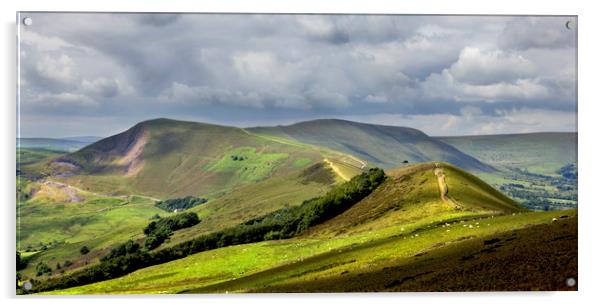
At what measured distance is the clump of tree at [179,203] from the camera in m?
32.5

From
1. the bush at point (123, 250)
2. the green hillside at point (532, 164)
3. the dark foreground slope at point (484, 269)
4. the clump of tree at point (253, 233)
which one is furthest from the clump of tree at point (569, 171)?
the bush at point (123, 250)

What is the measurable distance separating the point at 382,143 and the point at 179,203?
1312 cm

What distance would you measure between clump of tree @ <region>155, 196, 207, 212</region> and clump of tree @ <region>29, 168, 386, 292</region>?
19.3 ft

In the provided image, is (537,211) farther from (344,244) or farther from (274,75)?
(274,75)

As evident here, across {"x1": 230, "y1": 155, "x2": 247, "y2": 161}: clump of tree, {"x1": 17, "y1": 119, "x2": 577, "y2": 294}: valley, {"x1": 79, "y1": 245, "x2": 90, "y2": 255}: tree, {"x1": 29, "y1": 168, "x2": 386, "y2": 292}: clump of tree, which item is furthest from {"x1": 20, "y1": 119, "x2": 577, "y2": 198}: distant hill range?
{"x1": 79, "y1": 245, "x2": 90, "y2": 255}: tree

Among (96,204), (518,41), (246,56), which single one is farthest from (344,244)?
(96,204)

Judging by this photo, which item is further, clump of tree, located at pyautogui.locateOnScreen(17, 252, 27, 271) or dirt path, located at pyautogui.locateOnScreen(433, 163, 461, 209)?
dirt path, located at pyautogui.locateOnScreen(433, 163, 461, 209)

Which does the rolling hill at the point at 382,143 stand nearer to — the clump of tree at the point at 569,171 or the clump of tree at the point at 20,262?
the clump of tree at the point at 569,171

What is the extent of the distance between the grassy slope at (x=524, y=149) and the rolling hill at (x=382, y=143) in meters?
0.52

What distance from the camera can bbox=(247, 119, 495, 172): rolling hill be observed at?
1057 inches

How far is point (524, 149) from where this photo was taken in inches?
973

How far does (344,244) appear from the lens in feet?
72.3

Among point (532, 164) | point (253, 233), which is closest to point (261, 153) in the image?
point (253, 233)

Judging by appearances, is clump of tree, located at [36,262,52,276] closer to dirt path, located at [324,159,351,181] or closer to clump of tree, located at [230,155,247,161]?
dirt path, located at [324,159,351,181]
